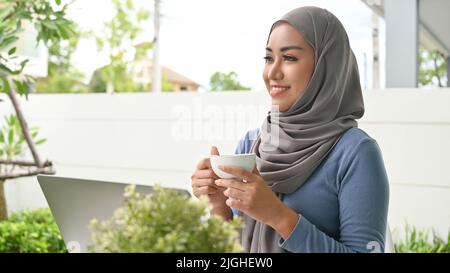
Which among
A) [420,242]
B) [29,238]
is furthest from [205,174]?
[29,238]

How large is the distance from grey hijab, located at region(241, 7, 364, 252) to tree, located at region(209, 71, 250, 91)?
12.7ft

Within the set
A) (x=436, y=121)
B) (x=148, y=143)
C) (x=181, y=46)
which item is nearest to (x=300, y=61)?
(x=436, y=121)

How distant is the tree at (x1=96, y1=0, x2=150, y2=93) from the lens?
6949 mm

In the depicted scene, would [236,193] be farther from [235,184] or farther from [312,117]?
[312,117]

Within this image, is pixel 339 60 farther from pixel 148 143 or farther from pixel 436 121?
pixel 148 143

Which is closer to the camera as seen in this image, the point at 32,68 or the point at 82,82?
the point at 32,68

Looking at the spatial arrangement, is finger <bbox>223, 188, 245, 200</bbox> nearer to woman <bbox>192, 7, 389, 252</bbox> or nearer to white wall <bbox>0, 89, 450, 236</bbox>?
woman <bbox>192, 7, 389, 252</bbox>

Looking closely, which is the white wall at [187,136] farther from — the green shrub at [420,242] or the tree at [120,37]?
the tree at [120,37]

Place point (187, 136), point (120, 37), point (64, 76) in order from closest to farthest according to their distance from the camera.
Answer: point (187, 136), point (120, 37), point (64, 76)

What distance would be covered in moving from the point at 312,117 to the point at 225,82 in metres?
4.44

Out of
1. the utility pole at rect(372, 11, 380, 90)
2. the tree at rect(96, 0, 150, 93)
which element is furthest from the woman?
the tree at rect(96, 0, 150, 93)

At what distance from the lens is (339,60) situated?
0.78 m

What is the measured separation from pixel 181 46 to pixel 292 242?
17.0 feet

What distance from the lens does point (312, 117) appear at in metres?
0.79
